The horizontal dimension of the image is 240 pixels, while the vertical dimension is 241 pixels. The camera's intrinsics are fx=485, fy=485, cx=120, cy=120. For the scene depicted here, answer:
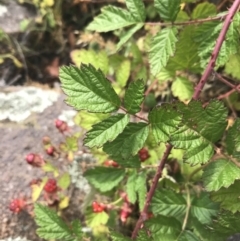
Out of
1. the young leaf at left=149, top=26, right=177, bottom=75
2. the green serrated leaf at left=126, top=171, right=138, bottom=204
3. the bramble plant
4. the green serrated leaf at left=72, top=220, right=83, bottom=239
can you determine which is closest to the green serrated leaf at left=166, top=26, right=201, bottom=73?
the bramble plant

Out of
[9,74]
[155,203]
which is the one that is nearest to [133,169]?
[155,203]

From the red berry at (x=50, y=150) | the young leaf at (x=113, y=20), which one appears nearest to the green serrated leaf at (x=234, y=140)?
the young leaf at (x=113, y=20)

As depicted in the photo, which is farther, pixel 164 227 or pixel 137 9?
pixel 137 9

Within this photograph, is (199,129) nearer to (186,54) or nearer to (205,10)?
(186,54)

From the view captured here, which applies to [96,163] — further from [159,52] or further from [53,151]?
[159,52]

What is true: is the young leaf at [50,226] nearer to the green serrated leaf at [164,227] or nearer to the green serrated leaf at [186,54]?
the green serrated leaf at [164,227]

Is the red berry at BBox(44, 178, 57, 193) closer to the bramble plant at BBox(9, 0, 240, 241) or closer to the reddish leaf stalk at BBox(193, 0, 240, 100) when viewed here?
the bramble plant at BBox(9, 0, 240, 241)

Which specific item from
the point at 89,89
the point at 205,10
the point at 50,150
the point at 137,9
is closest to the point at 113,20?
the point at 137,9
